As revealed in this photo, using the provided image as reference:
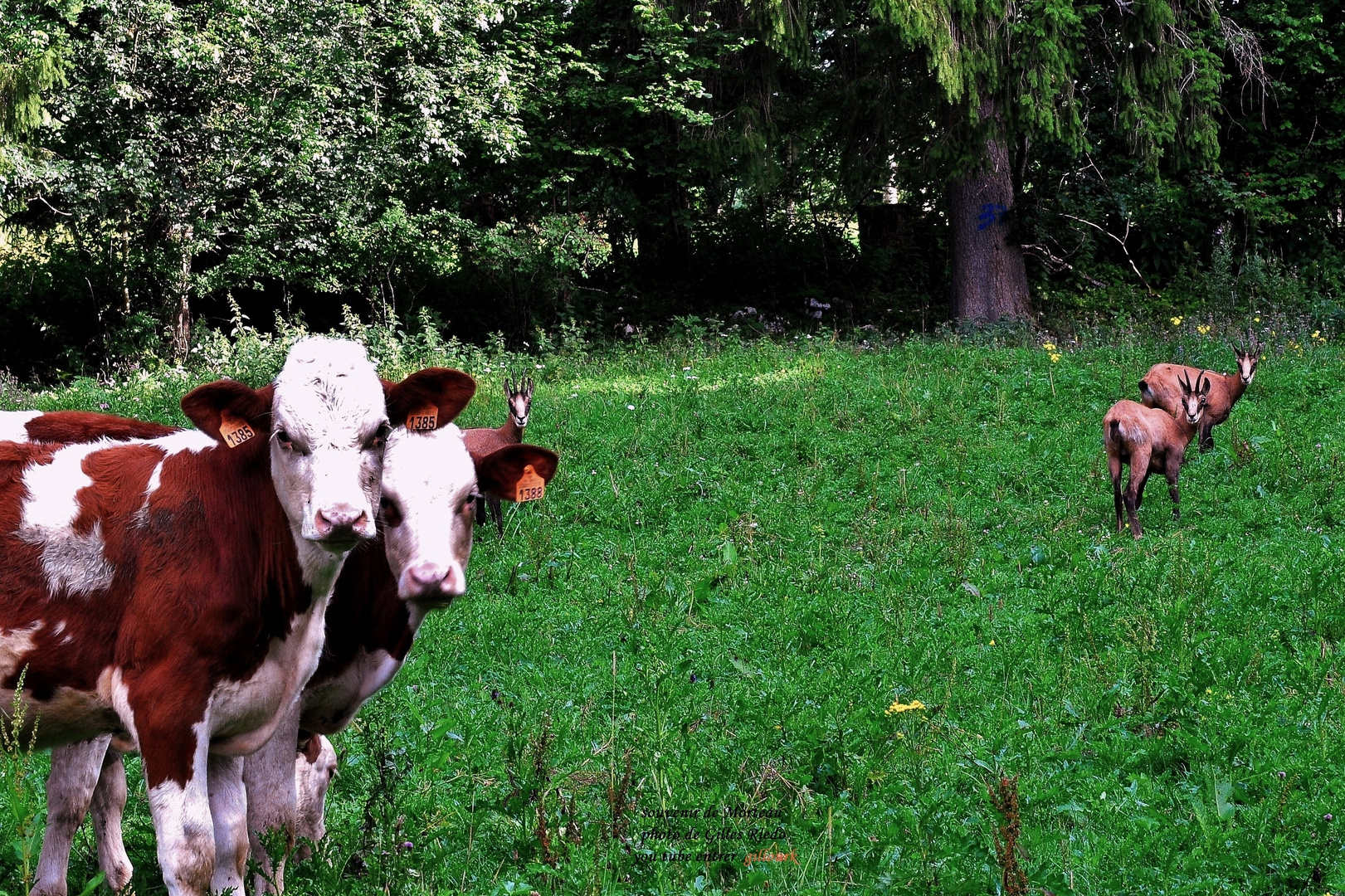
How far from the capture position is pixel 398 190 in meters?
19.0

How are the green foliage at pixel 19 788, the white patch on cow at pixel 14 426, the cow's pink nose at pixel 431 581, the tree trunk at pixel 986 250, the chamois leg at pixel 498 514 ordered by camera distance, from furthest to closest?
the tree trunk at pixel 986 250 → the chamois leg at pixel 498 514 → the white patch on cow at pixel 14 426 → the cow's pink nose at pixel 431 581 → the green foliage at pixel 19 788

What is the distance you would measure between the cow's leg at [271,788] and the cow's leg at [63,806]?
1.89 ft

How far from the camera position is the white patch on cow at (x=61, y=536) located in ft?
12.0

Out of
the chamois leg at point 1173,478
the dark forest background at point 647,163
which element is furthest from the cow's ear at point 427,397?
the dark forest background at point 647,163

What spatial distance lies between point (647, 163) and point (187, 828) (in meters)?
19.2

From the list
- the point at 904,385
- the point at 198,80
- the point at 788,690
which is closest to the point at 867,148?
the point at 904,385

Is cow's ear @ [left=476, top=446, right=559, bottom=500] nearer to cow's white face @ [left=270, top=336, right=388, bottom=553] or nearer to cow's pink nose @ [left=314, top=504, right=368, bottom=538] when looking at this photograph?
cow's white face @ [left=270, top=336, right=388, bottom=553]

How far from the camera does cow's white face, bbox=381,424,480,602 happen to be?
13.0 feet

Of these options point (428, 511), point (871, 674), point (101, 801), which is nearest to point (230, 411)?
point (428, 511)

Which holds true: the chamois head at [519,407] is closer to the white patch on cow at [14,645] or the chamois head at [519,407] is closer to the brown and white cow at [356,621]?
the brown and white cow at [356,621]

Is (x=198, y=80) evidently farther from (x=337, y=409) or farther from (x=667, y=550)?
(x=337, y=409)

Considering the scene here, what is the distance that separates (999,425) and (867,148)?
23.2ft

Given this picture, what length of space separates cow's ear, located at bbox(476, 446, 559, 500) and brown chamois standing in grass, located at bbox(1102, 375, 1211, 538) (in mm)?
5737

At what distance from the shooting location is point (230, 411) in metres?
3.78
